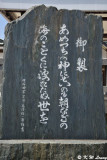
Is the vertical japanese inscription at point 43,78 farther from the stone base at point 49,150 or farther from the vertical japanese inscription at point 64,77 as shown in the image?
the stone base at point 49,150

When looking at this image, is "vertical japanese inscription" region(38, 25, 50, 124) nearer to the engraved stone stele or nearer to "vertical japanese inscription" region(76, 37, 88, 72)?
the engraved stone stele

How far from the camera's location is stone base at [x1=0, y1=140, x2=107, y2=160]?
288 centimetres

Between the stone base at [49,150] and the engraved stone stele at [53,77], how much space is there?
32 centimetres

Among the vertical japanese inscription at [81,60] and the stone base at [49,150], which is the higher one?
the vertical japanese inscription at [81,60]

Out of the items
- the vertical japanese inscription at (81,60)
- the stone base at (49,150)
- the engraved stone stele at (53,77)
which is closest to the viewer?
the stone base at (49,150)

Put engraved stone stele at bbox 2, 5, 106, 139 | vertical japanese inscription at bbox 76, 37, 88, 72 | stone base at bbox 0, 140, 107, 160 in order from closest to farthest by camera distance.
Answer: stone base at bbox 0, 140, 107, 160, engraved stone stele at bbox 2, 5, 106, 139, vertical japanese inscription at bbox 76, 37, 88, 72

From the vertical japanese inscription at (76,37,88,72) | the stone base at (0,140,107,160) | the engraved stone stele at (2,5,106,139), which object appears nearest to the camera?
the stone base at (0,140,107,160)

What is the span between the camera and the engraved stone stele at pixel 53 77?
3266 millimetres

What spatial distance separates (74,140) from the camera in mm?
3117

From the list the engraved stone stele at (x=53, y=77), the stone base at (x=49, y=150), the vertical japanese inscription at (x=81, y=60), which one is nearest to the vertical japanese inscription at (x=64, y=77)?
the engraved stone stele at (x=53, y=77)

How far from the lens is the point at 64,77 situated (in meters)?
3.37

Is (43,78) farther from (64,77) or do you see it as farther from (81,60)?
(81,60)

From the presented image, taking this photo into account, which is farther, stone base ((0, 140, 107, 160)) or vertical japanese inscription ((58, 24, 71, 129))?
vertical japanese inscription ((58, 24, 71, 129))

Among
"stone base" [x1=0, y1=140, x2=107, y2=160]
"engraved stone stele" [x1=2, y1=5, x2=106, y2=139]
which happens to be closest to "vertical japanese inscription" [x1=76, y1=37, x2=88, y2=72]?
"engraved stone stele" [x1=2, y1=5, x2=106, y2=139]
